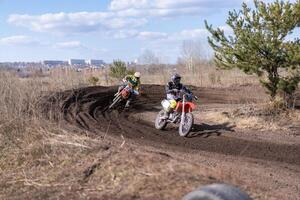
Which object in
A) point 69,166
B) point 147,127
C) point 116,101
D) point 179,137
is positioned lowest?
point 179,137

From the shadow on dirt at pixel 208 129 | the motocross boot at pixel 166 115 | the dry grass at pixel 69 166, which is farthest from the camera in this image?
the motocross boot at pixel 166 115

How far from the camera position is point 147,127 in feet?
56.5

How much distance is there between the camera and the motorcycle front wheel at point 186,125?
1540 centimetres

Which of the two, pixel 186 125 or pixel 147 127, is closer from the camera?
pixel 186 125

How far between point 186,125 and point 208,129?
1.22m

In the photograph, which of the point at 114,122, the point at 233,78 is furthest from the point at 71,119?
the point at 233,78

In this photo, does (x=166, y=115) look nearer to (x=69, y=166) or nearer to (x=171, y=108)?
(x=171, y=108)

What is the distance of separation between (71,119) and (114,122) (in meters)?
1.61

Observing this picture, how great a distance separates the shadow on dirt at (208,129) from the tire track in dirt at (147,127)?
0.03 meters

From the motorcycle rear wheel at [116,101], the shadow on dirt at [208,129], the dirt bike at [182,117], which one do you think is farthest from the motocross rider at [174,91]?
the motorcycle rear wheel at [116,101]

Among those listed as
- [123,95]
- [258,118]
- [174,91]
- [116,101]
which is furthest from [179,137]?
[116,101]

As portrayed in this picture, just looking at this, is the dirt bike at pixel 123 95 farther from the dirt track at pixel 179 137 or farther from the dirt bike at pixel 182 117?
the dirt bike at pixel 182 117

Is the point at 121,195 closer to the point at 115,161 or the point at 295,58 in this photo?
the point at 115,161

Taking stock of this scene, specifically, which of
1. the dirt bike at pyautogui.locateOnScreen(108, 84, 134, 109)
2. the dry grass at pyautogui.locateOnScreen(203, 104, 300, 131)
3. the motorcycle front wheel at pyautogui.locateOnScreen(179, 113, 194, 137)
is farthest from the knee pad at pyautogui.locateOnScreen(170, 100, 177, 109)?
the dirt bike at pyautogui.locateOnScreen(108, 84, 134, 109)
